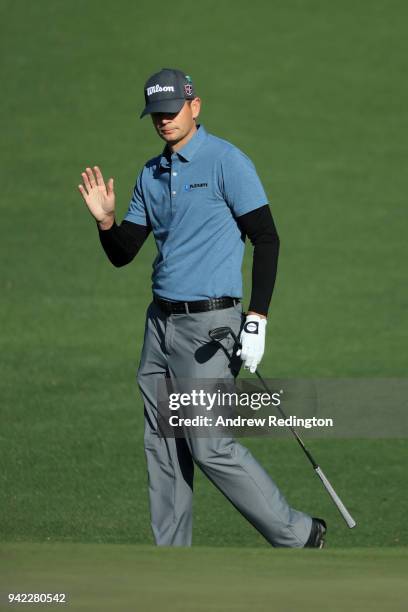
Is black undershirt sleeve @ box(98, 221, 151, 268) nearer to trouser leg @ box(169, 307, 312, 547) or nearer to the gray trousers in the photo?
the gray trousers

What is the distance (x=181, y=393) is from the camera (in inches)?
237

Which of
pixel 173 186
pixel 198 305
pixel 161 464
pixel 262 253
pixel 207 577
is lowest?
pixel 161 464

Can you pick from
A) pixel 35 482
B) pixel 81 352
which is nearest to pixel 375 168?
pixel 81 352

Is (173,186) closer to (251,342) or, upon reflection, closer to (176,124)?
(176,124)

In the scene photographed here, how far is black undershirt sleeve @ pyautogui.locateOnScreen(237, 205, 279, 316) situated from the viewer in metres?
5.99

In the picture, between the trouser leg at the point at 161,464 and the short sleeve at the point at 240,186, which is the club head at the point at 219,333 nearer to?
the trouser leg at the point at 161,464

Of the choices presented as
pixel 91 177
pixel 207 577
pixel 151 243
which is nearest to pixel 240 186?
pixel 91 177

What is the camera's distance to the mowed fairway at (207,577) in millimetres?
3633

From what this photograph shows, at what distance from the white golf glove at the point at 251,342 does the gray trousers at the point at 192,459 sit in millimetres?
162

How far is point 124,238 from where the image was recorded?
6.36 m

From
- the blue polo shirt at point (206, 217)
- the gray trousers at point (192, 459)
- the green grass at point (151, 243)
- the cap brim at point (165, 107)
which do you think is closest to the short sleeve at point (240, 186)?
the blue polo shirt at point (206, 217)

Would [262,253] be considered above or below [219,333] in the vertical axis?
above

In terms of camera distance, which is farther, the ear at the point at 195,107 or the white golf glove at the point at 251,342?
the ear at the point at 195,107

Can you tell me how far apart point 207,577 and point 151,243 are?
10.4 metres
